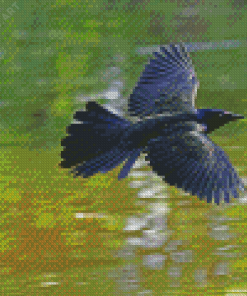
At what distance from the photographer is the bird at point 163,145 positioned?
75.8 inches

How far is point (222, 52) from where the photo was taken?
5.55 metres

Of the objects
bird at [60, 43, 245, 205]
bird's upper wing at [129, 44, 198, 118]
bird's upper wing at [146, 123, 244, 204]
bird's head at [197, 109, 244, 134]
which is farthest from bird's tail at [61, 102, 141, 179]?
bird's head at [197, 109, 244, 134]

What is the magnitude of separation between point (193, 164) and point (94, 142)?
458mm

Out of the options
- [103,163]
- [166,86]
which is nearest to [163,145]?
[103,163]

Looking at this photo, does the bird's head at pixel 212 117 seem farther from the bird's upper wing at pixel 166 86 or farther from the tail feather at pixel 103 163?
the tail feather at pixel 103 163

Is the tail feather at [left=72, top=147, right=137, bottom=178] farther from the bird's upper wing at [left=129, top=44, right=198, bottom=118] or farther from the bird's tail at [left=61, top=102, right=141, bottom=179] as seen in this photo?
the bird's upper wing at [left=129, top=44, right=198, bottom=118]

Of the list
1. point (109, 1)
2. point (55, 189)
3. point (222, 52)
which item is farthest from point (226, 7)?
point (55, 189)

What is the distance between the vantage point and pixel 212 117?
2.19 m

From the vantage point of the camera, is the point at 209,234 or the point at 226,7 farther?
the point at 226,7

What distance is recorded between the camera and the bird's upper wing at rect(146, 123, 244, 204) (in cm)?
189

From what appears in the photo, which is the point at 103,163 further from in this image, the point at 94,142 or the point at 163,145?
the point at 163,145

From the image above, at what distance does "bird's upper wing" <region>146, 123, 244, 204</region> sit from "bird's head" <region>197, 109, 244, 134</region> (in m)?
0.08

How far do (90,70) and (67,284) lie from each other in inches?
129

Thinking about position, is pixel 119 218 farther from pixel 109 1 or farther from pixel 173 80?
pixel 109 1
